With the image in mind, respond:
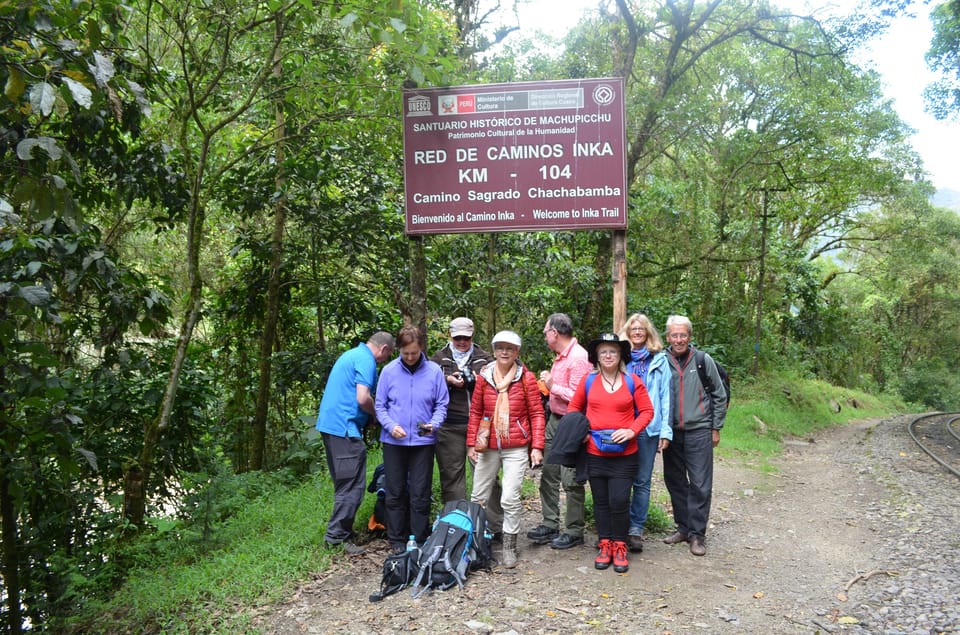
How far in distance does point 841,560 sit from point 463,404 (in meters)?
3.39

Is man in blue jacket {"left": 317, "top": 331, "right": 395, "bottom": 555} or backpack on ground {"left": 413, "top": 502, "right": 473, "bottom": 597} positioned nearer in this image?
backpack on ground {"left": 413, "top": 502, "right": 473, "bottom": 597}

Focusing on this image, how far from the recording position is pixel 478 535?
4.98 meters

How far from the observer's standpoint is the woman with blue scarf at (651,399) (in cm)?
537

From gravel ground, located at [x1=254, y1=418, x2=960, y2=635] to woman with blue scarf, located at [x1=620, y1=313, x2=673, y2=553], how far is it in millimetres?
324

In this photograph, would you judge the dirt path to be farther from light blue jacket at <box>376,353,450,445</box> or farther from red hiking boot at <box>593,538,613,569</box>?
light blue jacket at <box>376,353,450,445</box>

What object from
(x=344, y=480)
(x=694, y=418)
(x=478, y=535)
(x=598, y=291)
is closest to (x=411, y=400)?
(x=344, y=480)

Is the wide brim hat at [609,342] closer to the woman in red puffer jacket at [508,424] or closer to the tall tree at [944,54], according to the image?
→ the woman in red puffer jacket at [508,424]

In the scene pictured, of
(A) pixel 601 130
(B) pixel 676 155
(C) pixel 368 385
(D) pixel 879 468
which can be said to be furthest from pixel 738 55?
(C) pixel 368 385

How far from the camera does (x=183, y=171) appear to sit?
23.2ft

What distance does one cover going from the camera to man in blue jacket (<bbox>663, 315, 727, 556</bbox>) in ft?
17.5

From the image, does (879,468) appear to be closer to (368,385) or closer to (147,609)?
(368,385)

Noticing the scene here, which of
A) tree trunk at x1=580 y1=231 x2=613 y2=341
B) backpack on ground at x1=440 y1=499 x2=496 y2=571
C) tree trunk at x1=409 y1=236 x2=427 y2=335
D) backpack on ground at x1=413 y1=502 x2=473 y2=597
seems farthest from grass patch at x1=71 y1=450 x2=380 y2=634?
tree trunk at x1=580 y1=231 x2=613 y2=341

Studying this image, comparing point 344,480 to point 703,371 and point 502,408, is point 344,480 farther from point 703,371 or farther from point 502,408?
point 703,371

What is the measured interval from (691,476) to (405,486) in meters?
2.29
